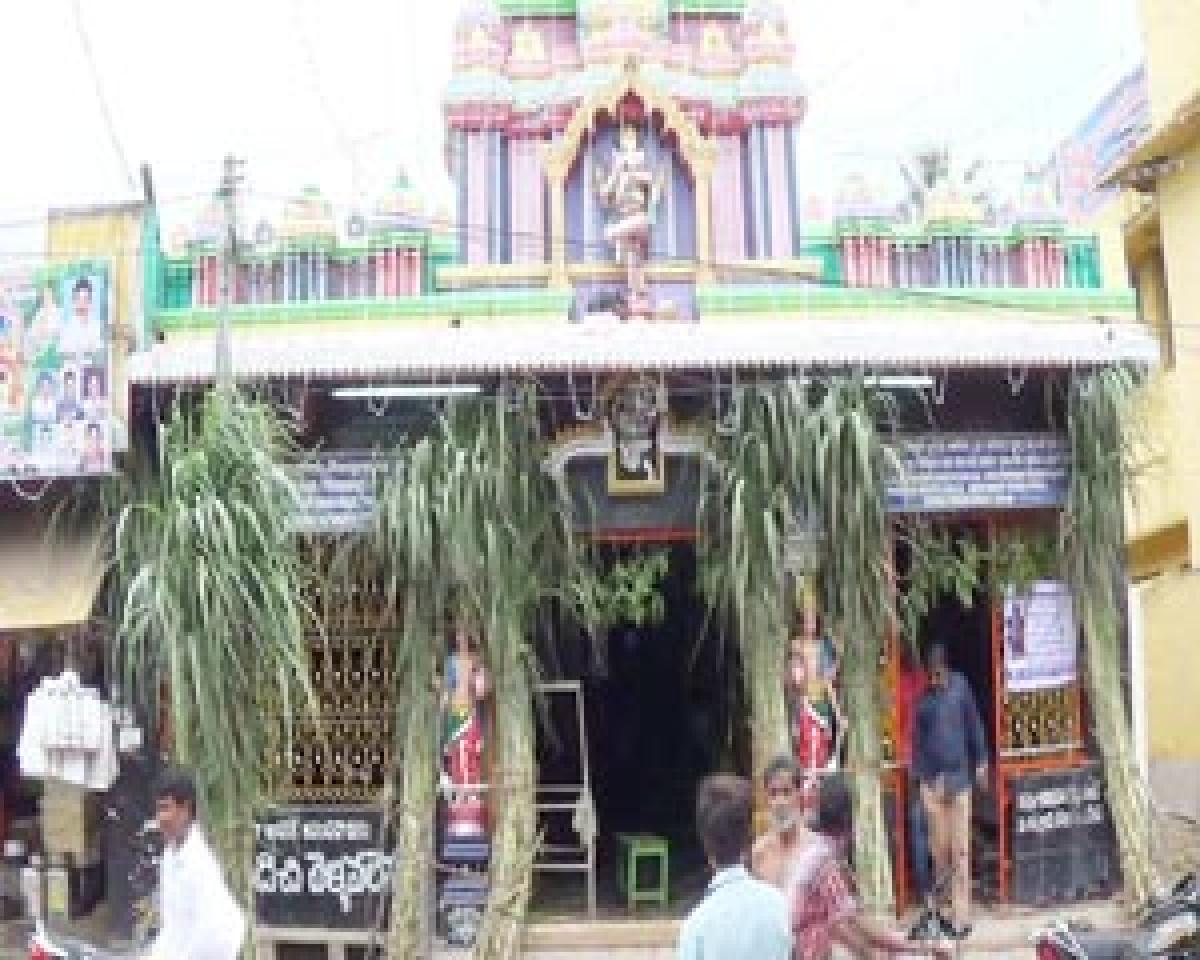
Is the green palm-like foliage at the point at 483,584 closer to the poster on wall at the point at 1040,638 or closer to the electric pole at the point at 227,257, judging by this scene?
the electric pole at the point at 227,257

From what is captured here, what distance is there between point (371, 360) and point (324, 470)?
2.64 feet

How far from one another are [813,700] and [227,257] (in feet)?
14.5

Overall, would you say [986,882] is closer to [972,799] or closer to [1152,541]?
[972,799]

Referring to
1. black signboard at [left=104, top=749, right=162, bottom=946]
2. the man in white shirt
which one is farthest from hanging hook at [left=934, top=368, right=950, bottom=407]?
the man in white shirt

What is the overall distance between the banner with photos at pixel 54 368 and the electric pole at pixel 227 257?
0.74 m

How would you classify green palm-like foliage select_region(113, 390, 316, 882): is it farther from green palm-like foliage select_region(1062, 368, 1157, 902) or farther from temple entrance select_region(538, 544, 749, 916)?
green palm-like foliage select_region(1062, 368, 1157, 902)

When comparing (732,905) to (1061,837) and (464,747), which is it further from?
(1061,837)

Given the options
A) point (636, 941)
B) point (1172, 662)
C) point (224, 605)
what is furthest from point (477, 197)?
point (1172, 662)

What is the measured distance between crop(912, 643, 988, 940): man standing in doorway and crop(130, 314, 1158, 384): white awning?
1.98 meters

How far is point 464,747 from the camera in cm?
930

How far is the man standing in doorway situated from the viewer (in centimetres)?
937

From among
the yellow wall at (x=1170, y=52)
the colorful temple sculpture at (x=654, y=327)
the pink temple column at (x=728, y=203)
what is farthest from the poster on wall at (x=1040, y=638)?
the yellow wall at (x=1170, y=52)

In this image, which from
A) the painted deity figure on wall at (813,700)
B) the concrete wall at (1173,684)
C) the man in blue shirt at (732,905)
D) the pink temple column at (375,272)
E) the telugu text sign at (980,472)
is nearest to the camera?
the man in blue shirt at (732,905)

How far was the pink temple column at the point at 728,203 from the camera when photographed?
1144cm
